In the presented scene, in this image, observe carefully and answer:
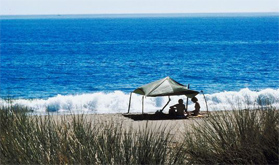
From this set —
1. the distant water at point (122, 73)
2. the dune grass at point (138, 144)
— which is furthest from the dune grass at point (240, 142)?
the distant water at point (122, 73)

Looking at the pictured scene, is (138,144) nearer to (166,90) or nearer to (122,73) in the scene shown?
(166,90)

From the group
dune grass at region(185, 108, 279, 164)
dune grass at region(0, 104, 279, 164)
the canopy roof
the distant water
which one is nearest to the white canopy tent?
the canopy roof

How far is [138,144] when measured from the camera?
7090 mm

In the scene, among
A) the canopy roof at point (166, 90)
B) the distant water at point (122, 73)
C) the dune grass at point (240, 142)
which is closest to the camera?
the dune grass at point (240, 142)

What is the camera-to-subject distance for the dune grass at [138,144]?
685 centimetres

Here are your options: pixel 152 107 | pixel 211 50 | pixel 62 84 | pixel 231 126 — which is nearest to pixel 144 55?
pixel 211 50

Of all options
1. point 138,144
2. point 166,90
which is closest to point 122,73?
point 166,90

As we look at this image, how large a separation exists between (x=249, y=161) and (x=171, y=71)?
40.6m

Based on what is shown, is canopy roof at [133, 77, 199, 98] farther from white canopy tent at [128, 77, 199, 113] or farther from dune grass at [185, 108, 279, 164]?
dune grass at [185, 108, 279, 164]

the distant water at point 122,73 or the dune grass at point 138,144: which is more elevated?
the distant water at point 122,73

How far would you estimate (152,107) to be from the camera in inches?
A: 989

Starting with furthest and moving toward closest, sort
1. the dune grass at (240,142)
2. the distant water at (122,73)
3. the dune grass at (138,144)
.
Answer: the distant water at (122,73) < the dune grass at (240,142) < the dune grass at (138,144)

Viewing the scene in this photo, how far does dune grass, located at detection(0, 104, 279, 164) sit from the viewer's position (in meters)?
6.85

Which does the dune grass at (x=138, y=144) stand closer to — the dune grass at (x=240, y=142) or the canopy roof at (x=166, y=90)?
the dune grass at (x=240, y=142)
